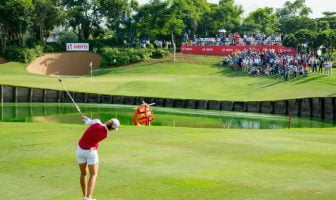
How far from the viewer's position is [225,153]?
20406 millimetres

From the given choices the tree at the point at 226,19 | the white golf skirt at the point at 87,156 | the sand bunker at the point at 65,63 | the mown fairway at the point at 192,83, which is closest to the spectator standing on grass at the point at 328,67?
the mown fairway at the point at 192,83

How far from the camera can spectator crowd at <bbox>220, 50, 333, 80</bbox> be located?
2242 inches

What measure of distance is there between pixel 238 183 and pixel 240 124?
2418 centimetres

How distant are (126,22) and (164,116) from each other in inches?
1898

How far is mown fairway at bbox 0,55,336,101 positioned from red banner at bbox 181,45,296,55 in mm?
2881

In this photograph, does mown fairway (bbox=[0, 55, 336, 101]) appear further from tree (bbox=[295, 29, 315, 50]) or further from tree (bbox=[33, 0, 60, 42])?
tree (bbox=[33, 0, 60, 42])

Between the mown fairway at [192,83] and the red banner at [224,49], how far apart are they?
2.88 m

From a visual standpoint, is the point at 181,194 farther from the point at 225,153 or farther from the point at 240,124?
the point at 240,124

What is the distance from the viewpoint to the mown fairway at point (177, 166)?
1485 cm

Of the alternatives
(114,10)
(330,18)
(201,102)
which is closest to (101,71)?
(114,10)

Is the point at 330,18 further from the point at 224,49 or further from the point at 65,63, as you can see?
the point at 65,63

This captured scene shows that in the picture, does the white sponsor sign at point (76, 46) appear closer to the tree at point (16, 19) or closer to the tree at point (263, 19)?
the tree at point (16, 19)

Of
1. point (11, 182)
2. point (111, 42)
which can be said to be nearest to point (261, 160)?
point (11, 182)

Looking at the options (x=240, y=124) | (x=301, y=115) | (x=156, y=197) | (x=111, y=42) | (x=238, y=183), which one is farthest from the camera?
(x=111, y=42)
